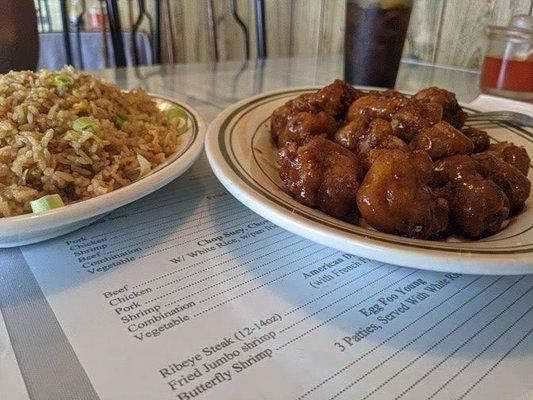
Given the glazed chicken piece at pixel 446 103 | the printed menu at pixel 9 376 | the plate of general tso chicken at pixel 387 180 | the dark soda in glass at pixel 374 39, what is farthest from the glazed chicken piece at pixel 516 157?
the printed menu at pixel 9 376

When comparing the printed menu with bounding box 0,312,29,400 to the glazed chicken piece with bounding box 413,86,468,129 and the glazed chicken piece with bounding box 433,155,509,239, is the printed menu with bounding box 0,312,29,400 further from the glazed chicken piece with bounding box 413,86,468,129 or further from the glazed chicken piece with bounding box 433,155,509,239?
the glazed chicken piece with bounding box 413,86,468,129

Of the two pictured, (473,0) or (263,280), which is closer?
(263,280)

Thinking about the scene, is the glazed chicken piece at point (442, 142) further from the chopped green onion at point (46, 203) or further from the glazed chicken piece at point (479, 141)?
the chopped green onion at point (46, 203)

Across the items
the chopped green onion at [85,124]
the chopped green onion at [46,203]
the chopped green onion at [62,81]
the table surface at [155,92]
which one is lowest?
the table surface at [155,92]

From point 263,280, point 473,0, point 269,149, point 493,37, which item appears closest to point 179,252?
point 263,280

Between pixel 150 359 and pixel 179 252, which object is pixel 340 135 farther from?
pixel 150 359

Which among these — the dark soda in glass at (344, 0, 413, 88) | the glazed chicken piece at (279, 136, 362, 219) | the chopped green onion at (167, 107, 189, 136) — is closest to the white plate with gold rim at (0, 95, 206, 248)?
the chopped green onion at (167, 107, 189, 136)
